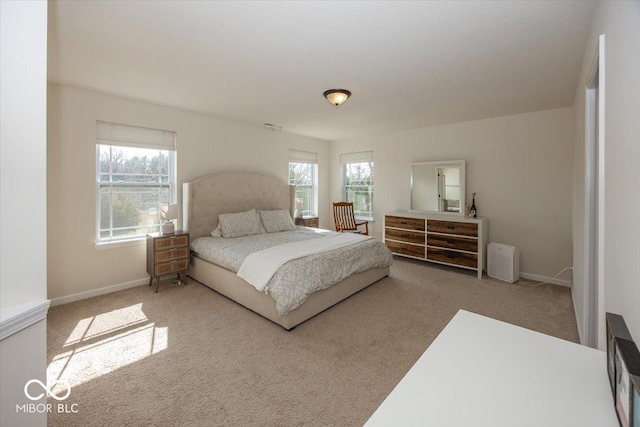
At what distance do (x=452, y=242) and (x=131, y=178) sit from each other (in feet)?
15.9

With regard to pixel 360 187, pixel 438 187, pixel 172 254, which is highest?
pixel 360 187

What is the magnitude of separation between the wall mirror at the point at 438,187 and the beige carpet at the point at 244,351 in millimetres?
1646

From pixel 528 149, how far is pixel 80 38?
5.42 meters

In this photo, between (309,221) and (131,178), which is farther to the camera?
(309,221)

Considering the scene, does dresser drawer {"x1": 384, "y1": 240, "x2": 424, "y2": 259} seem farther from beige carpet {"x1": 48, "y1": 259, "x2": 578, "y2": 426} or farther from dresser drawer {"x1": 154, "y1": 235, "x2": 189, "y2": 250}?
dresser drawer {"x1": 154, "y1": 235, "x2": 189, "y2": 250}

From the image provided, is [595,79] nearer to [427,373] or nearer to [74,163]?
[427,373]

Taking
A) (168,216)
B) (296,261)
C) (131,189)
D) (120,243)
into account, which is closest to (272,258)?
(296,261)

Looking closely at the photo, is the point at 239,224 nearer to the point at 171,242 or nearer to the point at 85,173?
the point at 171,242

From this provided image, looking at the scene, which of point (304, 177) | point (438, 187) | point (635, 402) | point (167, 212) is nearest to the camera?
point (635, 402)

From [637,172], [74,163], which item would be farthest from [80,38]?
[637,172]

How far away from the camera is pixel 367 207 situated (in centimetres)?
642

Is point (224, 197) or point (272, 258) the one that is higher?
point (224, 197)

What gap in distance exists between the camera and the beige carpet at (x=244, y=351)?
1.80 metres

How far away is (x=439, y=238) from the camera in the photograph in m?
4.75
